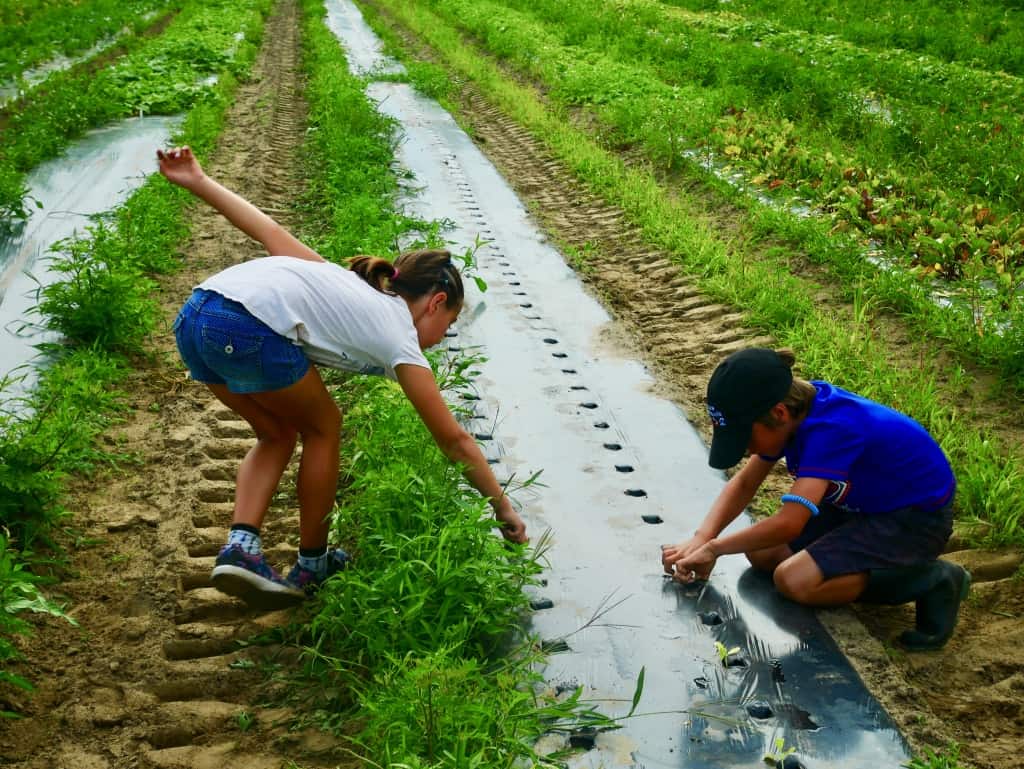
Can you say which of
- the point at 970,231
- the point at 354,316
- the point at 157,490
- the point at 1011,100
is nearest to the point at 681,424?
the point at 354,316

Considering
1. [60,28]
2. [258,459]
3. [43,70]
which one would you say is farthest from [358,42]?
[258,459]

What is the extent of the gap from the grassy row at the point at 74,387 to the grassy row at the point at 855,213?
4049mm

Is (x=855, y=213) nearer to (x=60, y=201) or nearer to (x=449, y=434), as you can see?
(x=449, y=434)

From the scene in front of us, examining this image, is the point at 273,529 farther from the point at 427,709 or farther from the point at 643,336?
the point at 643,336

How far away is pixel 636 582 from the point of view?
3098mm

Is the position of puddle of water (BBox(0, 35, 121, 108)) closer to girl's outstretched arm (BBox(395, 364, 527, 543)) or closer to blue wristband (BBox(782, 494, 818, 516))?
girl's outstretched arm (BBox(395, 364, 527, 543))

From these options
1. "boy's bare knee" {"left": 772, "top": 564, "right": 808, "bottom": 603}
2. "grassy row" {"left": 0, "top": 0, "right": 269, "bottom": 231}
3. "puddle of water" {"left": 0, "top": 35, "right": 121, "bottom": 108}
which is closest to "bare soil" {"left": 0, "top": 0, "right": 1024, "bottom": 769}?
"boy's bare knee" {"left": 772, "top": 564, "right": 808, "bottom": 603}

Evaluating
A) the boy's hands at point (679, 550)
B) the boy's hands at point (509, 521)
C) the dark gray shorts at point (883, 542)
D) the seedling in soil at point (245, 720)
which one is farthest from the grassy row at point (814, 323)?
the seedling in soil at point (245, 720)

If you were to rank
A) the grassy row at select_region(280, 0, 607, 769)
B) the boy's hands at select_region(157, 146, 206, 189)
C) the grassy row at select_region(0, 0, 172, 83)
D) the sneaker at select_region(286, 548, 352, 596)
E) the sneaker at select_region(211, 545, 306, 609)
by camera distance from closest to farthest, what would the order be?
the grassy row at select_region(280, 0, 607, 769)
the sneaker at select_region(211, 545, 306, 609)
the boy's hands at select_region(157, 146, 206, 189)
the sneaker at select_region(286, 548, 352, 596)
the grassy row at select_region(0, 0, 172, 83)

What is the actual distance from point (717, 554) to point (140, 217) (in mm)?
4896

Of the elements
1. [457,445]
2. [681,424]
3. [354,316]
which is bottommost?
[681,424]

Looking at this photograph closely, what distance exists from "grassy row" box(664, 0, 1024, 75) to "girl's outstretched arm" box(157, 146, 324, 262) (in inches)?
526

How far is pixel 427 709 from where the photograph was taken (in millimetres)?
2273

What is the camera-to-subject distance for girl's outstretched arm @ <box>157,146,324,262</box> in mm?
2850
